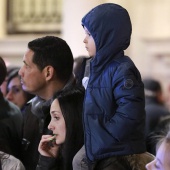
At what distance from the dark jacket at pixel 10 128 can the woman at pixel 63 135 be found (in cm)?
51

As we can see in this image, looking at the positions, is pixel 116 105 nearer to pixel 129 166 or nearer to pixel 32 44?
pixel 129 166

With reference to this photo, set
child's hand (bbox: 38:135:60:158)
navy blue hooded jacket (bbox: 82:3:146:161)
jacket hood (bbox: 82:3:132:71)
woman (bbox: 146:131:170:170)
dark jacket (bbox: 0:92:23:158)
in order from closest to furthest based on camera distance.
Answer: woman (bbox: 146:131:170:170) < navy blue hooded jacket (bbox: 82:3:146:161) < jacket hood (bbox: 82:3:132:71) < child's hand (bbox: 38:135:60:158) < dark jacket (bbox: 0:92:23:158)

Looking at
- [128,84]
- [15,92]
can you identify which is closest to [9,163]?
[128,84]

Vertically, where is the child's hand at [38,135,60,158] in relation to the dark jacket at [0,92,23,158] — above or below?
→ above

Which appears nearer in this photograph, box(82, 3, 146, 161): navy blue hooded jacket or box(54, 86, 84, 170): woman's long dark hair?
box(82, 3, 146, 161): navy blue hooded jacket

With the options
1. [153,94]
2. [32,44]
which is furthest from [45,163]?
[153,94]

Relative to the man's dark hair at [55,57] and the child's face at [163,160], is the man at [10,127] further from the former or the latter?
the child's face at [163,160]

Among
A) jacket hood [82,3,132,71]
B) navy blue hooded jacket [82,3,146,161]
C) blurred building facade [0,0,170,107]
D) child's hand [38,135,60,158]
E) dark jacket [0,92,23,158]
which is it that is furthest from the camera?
blurred building facade [0,0,170,107]

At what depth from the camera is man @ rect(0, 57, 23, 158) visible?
420cm

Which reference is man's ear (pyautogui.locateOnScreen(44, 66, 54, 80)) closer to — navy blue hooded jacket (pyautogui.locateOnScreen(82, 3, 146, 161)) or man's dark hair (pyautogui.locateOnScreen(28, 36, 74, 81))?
man's dark hair (pyautogui.locateOnScreen(28, 36, 74, 81))

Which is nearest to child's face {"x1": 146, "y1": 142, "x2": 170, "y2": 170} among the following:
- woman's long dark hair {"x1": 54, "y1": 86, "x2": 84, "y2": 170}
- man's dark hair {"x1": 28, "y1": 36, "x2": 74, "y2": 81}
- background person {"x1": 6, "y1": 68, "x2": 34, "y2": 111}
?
woman's long dark hair {"x1": 54, "y1": 86, "x2": 84, "y2": 170}

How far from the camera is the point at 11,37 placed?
11.2 metres

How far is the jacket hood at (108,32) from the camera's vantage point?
11.6 feet

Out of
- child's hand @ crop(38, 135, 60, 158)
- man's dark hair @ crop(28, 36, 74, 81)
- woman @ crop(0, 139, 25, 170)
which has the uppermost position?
man's dark hair @ crop(28, 36, 74, 81)
